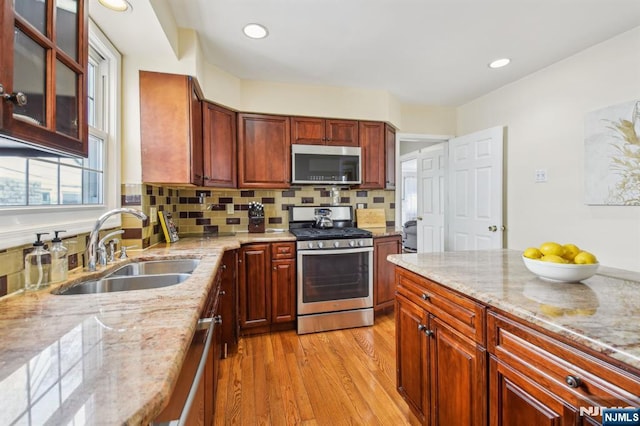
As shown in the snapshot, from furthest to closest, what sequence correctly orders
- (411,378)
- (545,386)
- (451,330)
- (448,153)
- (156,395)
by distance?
(448,153) → (411,378) → (451,330) → (545,386) → (156,395)

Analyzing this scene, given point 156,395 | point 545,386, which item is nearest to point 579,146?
point 545,386

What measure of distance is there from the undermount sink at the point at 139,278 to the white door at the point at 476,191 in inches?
118

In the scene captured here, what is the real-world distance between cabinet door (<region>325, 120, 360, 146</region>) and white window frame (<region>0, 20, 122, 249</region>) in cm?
187

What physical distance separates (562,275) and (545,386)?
474mm

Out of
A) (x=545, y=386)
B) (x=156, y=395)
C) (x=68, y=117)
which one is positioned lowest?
(x=545, y=386)

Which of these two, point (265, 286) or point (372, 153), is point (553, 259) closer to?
point (265, 286)

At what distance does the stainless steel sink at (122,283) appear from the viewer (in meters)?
A: 1.30

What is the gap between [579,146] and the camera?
2492 millimetres

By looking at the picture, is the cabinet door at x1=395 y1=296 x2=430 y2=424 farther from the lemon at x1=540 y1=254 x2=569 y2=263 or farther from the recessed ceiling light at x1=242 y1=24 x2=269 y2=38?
the recessed ceiling light at x1=242 y1=24 x2=269 y2=38

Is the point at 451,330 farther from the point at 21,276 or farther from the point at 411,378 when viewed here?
the point at 21,276

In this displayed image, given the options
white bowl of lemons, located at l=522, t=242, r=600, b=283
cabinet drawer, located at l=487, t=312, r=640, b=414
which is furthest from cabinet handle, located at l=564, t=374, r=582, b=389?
white bowl of lemons, located at l=522, t=242, r=600, b=283

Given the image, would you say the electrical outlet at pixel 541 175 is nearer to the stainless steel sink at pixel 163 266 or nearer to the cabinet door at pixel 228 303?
the cabinet door at pixel 228 303

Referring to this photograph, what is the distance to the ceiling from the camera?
186 centimetres

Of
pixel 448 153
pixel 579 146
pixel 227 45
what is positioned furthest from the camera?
pixel 448 153
